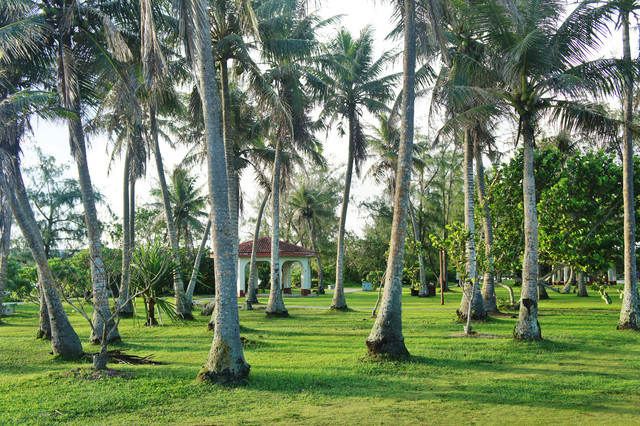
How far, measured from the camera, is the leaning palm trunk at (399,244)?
31.5ft

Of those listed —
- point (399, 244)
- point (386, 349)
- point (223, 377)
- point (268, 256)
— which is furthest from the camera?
point (268, 256)

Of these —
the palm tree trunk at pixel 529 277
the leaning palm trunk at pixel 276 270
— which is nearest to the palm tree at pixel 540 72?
the palm tree trunk at pixel 529 277

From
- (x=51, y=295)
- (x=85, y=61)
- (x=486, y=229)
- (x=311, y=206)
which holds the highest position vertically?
(x=85, y=61)

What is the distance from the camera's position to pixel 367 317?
18.5m

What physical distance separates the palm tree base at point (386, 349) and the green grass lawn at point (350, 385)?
0.23 meters

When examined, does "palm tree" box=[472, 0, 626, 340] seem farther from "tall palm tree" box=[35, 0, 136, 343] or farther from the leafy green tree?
the leafy green tree

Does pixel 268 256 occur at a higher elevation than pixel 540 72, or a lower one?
lower

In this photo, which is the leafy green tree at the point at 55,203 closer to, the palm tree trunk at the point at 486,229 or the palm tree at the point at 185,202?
the palm tree at the point at 185,202

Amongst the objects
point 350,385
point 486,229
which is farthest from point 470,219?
point 350,385

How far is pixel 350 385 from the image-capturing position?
799 cm

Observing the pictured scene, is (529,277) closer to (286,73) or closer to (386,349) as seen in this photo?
(386,349)

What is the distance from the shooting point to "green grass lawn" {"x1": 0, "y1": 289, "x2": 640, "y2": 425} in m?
6.40

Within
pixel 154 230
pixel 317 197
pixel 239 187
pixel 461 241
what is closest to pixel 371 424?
pixel 461 241

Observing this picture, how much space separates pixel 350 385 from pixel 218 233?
3.24m
